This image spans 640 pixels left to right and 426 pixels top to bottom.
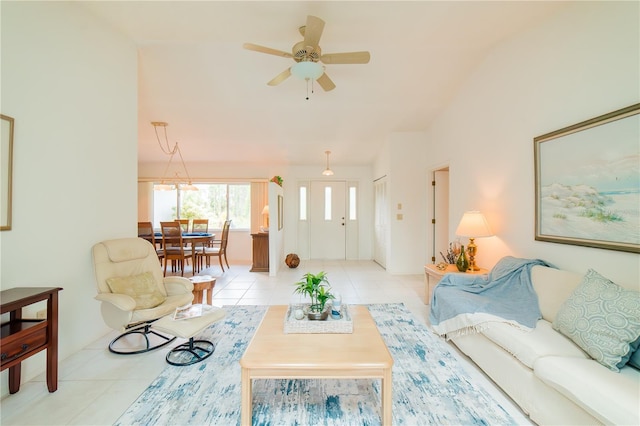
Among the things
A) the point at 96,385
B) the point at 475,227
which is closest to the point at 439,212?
the point at 475,227

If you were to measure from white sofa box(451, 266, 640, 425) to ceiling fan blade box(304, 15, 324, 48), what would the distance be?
2.63m

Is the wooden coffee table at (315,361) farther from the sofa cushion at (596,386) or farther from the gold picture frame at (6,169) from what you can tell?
the gold picture frame at (6,169)

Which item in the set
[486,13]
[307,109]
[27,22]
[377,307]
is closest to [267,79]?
[307,109]

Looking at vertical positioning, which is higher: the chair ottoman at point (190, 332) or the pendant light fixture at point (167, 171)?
the pendant light fixture at point (167, 171)

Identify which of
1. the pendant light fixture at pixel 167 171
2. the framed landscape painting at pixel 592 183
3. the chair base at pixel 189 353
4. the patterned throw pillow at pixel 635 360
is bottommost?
the chair base at pixel 189 353

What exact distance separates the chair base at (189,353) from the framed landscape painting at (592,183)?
3.17 metres

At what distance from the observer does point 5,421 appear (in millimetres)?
1606

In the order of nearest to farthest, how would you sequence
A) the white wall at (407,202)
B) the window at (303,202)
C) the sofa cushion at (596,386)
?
the sofa cushion at (596,386)
the white wall at (407,202)
the window at (303,202)

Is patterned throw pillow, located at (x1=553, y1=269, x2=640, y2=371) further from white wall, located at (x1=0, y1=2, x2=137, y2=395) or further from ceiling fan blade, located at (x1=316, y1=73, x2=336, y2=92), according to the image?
white wall, located at (x1=0, y1=2, x2=137, y2=395)

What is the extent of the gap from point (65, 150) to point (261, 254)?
3.69 metres

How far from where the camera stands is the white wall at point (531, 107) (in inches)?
78.7

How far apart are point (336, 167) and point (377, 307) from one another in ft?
13.7

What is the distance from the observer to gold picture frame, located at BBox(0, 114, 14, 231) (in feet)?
5.96

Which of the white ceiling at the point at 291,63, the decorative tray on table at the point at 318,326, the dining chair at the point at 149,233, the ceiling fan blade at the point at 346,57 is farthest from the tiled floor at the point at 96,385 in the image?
the white ceiling at the point at 291,63
